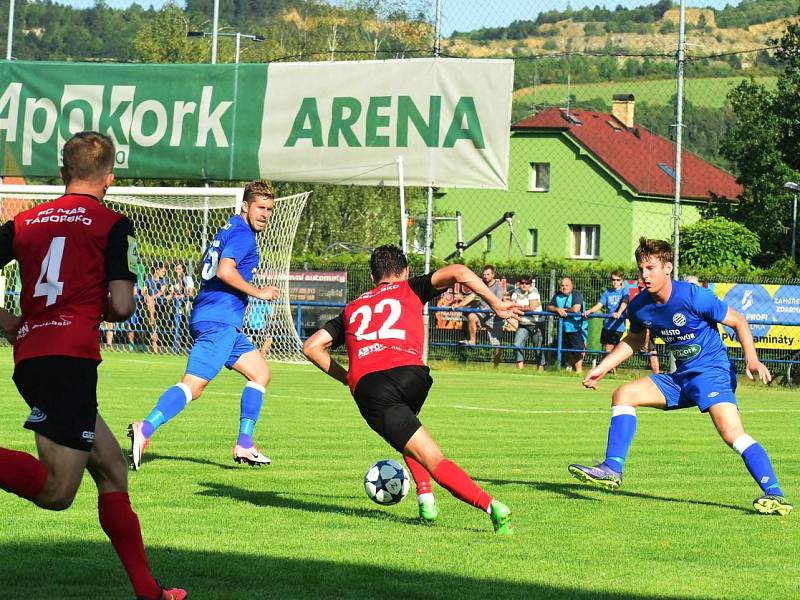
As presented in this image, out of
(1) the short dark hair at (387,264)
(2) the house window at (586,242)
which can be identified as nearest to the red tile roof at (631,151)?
(2) the house window at (586,242)

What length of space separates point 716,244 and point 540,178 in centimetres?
1699

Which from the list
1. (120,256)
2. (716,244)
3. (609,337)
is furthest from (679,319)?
(716,244)

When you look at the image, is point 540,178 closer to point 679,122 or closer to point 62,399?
point 679,122

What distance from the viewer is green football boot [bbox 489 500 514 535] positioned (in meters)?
7.09

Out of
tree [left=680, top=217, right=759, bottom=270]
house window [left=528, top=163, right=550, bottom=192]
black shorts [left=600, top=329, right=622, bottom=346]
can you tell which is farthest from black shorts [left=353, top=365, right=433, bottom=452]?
house window [left=528, top=163, right=550, bottom=192]

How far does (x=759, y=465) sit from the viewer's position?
8.68 meters

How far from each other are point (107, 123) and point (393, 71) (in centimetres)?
532

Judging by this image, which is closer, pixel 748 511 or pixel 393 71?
pixel 748 511

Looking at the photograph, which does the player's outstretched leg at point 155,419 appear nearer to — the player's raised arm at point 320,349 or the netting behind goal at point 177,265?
the player's raised arm at point 320,349

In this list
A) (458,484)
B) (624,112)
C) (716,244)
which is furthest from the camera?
(624,112)

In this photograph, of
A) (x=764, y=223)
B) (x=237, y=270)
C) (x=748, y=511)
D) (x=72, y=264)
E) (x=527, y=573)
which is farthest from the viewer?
(x=764, y=223)

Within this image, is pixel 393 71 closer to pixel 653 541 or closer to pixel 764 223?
pixel 653 541

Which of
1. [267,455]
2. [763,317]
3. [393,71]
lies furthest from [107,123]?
[267,455]

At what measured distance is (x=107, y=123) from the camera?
76.8 feet
